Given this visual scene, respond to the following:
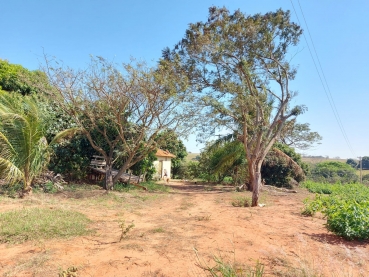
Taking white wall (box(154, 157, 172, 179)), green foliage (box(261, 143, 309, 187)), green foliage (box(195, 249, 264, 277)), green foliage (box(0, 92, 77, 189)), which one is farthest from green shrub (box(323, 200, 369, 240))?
white wall (box(154, 157, 172, 179))

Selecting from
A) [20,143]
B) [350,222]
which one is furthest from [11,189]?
[350,222]

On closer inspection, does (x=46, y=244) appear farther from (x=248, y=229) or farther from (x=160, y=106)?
(x=160, y=106)

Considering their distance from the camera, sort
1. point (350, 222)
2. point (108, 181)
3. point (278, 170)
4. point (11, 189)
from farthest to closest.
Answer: point (278, 170) < point (108, 181) < point (11, 189) < point (350, 222)

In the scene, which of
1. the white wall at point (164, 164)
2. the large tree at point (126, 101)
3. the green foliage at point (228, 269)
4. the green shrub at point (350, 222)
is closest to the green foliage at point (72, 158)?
the large tree at point (126, 101)

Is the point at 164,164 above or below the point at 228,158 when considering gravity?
below

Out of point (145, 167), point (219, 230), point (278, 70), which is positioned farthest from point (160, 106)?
point (219, 230)

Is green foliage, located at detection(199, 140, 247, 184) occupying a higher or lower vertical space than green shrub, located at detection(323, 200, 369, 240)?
higher

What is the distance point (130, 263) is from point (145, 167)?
492 inches

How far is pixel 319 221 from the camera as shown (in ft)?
23.7

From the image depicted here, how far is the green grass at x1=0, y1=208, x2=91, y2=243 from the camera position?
16.3 ft

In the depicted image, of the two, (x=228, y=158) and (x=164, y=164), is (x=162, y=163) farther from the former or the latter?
(x=228, y=158)

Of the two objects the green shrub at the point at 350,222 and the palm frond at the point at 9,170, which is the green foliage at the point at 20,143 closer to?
the palm frond at the point at 9,170

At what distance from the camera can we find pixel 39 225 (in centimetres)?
555

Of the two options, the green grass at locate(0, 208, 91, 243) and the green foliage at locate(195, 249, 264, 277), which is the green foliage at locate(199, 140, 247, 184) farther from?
the green foliage at locate(195, 249, 264, 277)
